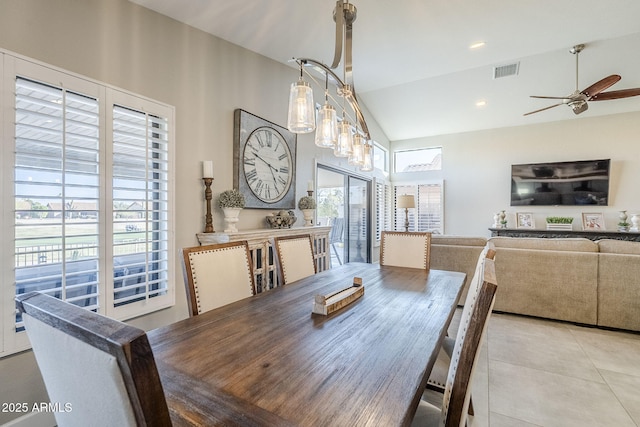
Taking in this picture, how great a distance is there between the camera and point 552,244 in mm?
3133

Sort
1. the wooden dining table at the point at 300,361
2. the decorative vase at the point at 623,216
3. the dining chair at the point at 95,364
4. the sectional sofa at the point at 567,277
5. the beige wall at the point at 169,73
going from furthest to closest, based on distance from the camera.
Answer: the decorative vase at the point at 623,216 → the sectional sofa at the point at 567,277 → the beige wall at the point at 169,73 → the wooden dining table at the point at 300,361 → the dining chair at the point at 95,364

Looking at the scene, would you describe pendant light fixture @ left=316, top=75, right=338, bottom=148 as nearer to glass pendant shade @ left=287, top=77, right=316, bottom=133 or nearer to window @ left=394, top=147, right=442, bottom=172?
glass pendant shade @ left=287, top=77, right=316, bottom=133

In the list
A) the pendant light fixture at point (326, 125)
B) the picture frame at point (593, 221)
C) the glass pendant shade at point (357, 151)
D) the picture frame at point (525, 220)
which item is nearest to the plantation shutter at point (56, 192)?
the pendant light fixture at point (326, 125)

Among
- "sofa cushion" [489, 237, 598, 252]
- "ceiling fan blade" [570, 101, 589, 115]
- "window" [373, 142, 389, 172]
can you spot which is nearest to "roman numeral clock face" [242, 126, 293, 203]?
"sofa cushion" [489, 237, 598, 252]

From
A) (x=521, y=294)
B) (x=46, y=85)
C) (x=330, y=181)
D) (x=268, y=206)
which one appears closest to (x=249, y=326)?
(x=46, y=85)

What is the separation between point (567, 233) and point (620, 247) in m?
3.28

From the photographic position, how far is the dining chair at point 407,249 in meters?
2.65

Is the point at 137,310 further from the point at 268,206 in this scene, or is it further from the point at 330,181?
the point at 330,181

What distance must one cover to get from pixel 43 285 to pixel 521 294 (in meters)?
4.30

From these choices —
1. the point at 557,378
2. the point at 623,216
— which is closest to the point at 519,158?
the point at 623,216

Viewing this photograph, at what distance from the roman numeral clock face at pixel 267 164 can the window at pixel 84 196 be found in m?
0.88

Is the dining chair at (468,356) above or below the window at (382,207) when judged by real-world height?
below

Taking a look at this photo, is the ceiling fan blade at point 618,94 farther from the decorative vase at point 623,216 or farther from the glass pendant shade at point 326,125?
the glass pendant shade at point 326,125

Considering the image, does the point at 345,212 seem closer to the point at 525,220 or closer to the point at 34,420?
the point at 525,220
